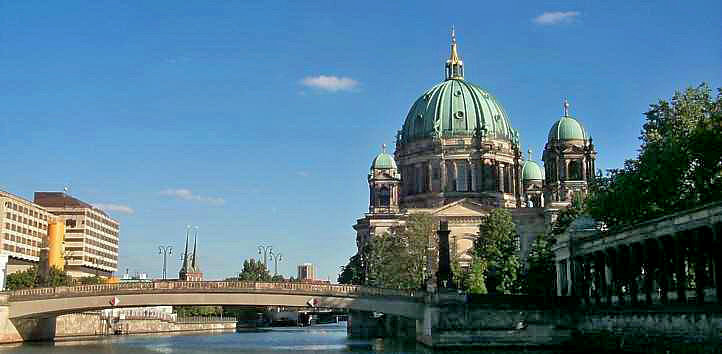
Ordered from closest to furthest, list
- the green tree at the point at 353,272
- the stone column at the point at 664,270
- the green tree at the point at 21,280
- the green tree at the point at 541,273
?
the stone column at the point at 664,270 → the green tree at the point at 541,273 → the green tree at the point at 21,280 → the green tree at the point at 353,272

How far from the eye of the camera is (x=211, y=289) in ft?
229

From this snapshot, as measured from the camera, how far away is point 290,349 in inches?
2913

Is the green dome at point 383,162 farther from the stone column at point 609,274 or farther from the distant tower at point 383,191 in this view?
the stone column at point 609,274

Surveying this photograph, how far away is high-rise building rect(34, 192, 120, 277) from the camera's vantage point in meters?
164

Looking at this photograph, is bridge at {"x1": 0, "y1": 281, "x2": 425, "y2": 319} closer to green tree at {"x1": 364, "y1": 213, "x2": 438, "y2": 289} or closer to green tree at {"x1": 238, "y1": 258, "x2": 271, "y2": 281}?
green tree at {"x1": 364, "y1": 213, "x2": 438, "y2": 289}

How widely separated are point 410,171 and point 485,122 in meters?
14.1

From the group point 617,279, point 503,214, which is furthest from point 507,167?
point 617,279


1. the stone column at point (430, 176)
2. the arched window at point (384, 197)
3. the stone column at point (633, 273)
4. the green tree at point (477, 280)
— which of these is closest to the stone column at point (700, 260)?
the stone column at point (633, 273)

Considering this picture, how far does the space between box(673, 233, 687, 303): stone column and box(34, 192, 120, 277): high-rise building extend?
122 m

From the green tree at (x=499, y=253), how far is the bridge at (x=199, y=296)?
16979 mm

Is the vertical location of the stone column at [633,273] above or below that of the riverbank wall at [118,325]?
above

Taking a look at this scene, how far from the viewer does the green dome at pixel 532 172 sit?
147m

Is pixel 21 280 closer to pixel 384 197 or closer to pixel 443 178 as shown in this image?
pixel 384 197

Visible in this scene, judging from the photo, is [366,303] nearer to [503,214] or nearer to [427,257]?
[427,257]
